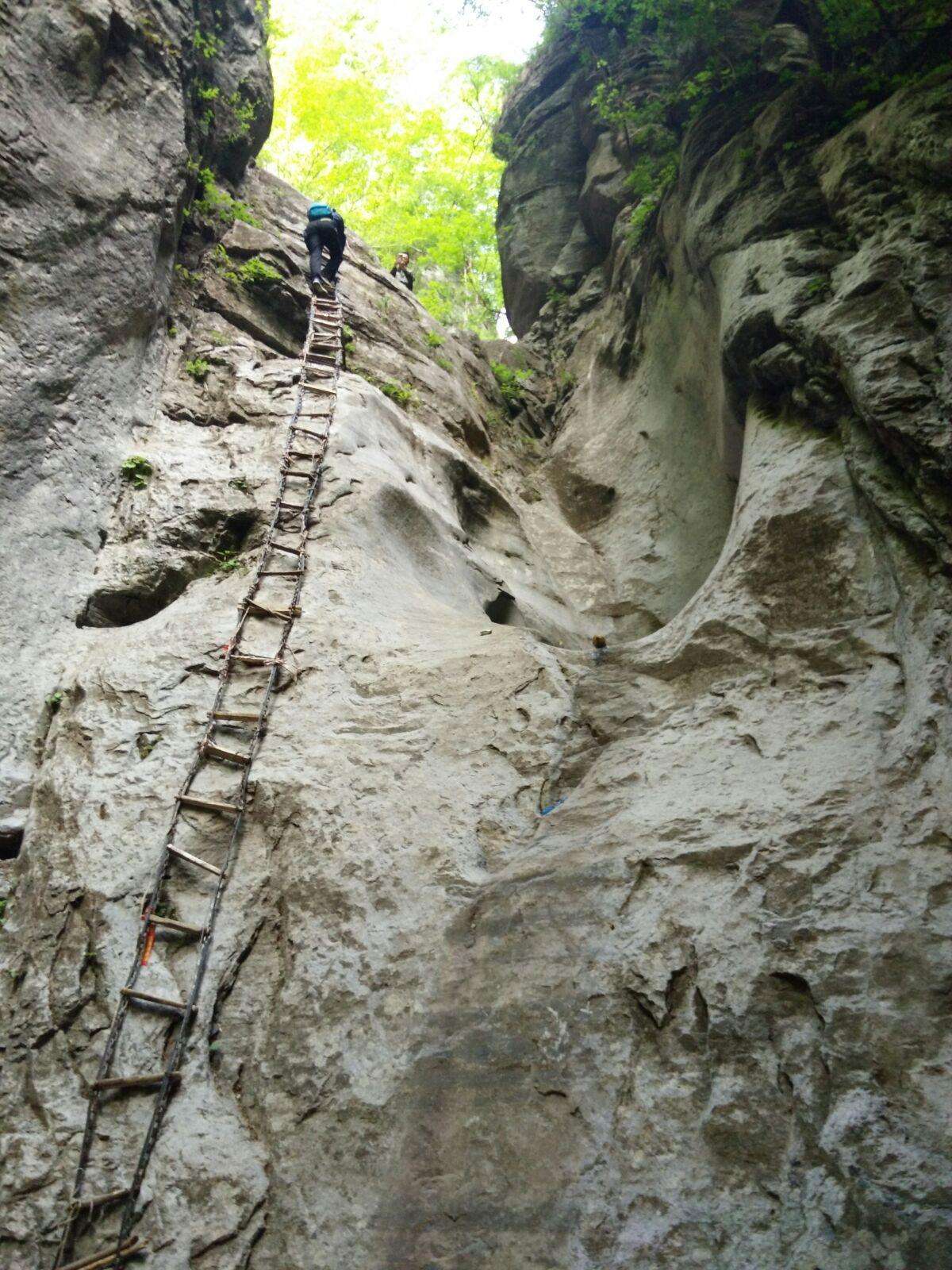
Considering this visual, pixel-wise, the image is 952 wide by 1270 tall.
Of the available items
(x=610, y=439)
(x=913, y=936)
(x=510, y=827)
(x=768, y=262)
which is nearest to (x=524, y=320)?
(x=610, y=439)

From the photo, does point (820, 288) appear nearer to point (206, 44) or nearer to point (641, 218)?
point (641, 218)

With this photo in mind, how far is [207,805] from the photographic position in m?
4.85

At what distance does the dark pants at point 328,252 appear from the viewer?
10.5 metres

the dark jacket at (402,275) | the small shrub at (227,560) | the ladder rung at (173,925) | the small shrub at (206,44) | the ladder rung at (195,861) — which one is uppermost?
the dark jacket at (402,275)

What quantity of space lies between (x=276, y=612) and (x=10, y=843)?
2.20 meters

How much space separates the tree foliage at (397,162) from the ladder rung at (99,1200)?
19.2m

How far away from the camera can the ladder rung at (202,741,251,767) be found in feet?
16.9

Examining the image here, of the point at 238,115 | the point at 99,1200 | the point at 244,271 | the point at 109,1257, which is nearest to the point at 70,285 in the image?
the point at 244,271

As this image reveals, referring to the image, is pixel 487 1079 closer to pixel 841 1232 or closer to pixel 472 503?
pixel 841 1232

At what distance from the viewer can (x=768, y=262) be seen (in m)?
7.30

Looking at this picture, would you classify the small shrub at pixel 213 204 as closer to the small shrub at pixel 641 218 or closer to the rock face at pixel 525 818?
the rock face at pixel 525 818

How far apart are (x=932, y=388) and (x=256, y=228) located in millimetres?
8810

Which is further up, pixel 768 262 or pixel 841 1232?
pixel 768 262

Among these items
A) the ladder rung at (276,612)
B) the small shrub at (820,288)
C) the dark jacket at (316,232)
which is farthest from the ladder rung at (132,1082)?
the dark jacket at (316,232)
